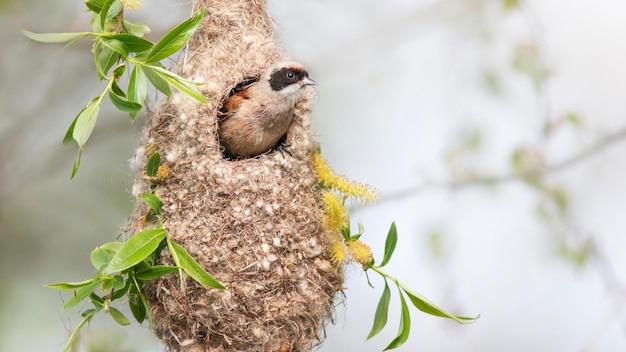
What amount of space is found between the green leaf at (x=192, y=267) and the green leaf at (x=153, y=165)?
24cm

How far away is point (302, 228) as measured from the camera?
1811 mm

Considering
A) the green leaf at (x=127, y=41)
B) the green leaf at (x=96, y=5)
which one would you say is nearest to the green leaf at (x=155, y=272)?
the green leaf at (x=127, y=41)

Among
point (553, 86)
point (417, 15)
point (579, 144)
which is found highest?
point (417, 15)

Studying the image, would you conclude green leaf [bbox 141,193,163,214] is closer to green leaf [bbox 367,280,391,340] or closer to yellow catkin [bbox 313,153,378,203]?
yellow catkin [bbox 313,153,378,203]

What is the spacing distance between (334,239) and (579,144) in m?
1.32

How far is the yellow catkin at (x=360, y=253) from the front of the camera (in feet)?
6.03

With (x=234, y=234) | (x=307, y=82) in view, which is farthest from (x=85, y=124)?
(x=307, y=82)

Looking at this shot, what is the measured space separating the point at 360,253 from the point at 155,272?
0.50m

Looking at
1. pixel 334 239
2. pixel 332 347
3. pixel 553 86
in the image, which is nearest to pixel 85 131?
pixel 334 239

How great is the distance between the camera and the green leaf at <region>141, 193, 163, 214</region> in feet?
5.79

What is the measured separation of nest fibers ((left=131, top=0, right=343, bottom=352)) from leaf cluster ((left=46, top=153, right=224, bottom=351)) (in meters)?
0.06

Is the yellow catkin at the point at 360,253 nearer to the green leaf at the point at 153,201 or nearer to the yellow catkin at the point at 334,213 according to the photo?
the yellow catkin at the point at 334,213

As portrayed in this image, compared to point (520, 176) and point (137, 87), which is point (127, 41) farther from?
point (520, 176)

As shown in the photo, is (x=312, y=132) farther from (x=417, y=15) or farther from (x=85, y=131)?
(x=417, y=15)
